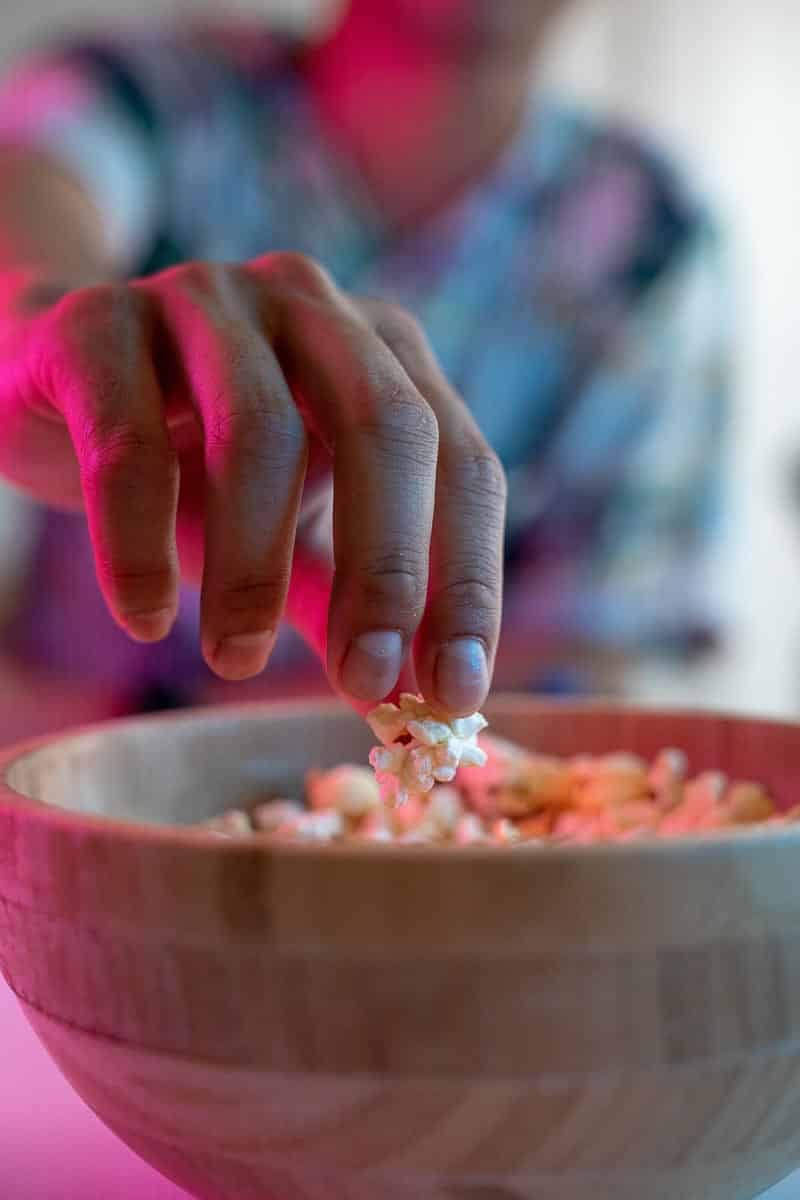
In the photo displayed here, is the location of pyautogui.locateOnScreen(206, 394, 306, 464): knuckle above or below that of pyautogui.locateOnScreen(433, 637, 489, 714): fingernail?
above

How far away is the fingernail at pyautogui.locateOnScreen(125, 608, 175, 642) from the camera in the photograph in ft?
1.61

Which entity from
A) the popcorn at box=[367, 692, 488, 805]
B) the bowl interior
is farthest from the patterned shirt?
the popcorn at box=[367, 692, 488, 805]

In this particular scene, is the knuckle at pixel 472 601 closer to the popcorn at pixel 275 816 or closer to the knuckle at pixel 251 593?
the knuckle at pixel 251 593

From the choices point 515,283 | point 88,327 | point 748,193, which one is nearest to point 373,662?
point 88,327

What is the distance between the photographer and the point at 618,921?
351mm

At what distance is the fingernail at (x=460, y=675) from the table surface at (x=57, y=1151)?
218 millimetres

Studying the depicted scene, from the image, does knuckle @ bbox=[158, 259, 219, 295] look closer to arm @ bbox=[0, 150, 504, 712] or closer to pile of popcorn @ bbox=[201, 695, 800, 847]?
arm @ bbox=[0, 150, 504, 712]

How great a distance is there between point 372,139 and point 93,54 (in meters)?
0.44

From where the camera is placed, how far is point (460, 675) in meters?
0.47

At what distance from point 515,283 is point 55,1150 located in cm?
185

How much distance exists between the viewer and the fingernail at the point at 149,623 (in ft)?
1.61

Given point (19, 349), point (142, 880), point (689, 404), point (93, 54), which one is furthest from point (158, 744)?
point (689, 404)

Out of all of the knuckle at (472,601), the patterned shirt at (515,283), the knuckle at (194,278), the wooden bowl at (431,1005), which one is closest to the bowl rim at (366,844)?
the wooden bowl at (431,1005)

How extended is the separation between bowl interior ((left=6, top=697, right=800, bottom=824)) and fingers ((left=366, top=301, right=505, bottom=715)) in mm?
212
